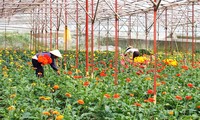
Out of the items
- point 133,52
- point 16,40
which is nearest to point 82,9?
point 133,52

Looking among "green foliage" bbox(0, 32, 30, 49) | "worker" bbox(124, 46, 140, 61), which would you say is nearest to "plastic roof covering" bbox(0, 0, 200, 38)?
"green foliage" bbox(0, 32, 30, 49)

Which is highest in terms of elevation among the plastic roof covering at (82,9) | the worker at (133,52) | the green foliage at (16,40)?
the plastic roof covering at (82,9)

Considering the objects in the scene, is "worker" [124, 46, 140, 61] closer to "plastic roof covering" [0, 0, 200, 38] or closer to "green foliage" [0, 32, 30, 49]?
"plastic roof covering" [0, 0, 200, 38]

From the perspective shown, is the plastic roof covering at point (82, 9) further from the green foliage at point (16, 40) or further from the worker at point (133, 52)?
the worker at point (133, 52)

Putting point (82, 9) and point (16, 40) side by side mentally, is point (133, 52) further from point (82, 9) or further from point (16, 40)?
point (16, 40)

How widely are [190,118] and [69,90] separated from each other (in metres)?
2.29

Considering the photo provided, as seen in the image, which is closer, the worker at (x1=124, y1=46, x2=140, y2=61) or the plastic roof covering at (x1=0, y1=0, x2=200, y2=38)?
the worker at (x1=124, y1=46, x2=140, y2=61)

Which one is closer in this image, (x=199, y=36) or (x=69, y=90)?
(x=69, y=90)

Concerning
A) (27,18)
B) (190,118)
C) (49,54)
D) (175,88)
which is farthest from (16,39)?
(190,118)

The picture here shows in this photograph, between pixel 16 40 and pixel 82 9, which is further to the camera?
pixel 16 40

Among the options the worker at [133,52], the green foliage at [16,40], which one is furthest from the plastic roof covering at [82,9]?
the worker at [133,52]

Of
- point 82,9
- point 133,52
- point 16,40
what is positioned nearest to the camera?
point 133,52

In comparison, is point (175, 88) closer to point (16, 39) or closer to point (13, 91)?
point (13, 91)

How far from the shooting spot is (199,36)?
116ft
